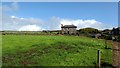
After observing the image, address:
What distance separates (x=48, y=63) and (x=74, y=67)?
3.62 meters

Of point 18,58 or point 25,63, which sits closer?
point 25,63

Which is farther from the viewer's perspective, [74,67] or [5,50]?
[5,50]

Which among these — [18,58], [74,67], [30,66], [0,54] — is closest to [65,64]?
[74,67]

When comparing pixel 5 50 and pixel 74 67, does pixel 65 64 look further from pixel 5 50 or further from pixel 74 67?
pixel 5 50

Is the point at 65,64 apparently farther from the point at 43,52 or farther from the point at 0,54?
the point at 0,54

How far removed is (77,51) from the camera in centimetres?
3912

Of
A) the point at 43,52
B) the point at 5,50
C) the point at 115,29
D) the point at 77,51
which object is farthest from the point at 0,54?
the point at 115,29

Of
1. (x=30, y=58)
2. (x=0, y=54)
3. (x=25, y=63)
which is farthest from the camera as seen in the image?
(x=0, y=54)

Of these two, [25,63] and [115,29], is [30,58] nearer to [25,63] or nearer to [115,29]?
[25,63]

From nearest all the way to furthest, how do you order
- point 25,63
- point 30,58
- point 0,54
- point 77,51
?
point 25,63 < point 30,58 < point 0,54 < point 77,51

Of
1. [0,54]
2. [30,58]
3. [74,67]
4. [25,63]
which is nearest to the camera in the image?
[74,67]

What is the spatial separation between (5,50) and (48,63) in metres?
12.0

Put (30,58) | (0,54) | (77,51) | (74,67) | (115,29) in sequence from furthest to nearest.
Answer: (115,29), (77,51), (0,54), (30,58), (74,67)

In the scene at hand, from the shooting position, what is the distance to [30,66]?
1184 inches
